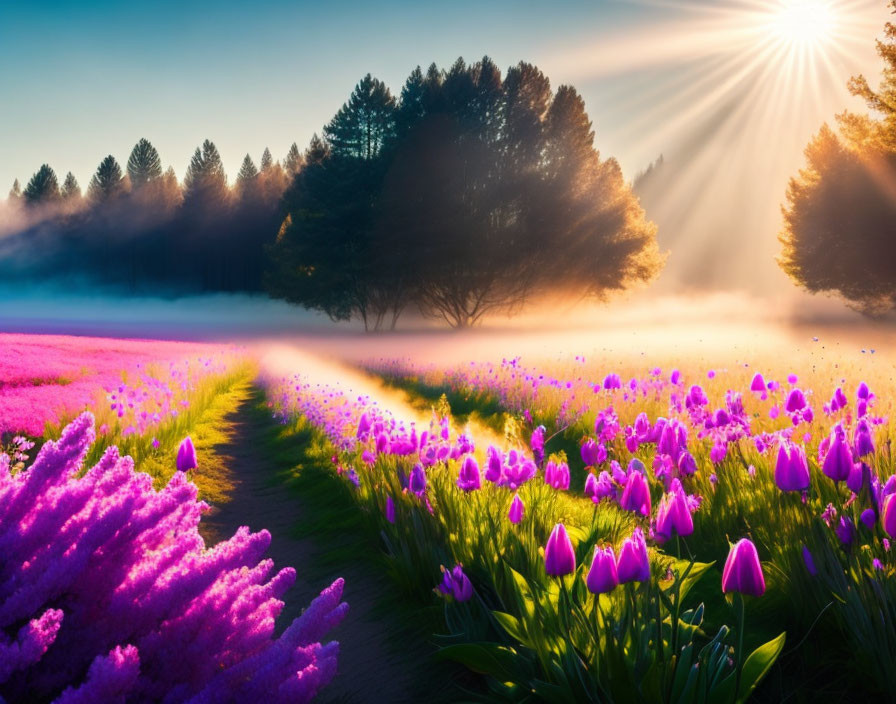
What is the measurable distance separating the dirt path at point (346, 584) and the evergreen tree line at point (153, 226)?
54.3 meters

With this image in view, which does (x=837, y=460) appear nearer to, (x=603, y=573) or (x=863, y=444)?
(x=863, y=444)

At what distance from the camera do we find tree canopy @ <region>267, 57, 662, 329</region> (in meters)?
32.7

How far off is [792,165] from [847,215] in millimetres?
91552

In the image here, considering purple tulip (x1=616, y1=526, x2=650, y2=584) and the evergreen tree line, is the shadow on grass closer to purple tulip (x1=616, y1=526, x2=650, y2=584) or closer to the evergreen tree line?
purple tulip (x1=616, y1=526, x2=650, y2=584)

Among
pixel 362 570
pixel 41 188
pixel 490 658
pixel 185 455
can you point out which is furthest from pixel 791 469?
pixel 41 188

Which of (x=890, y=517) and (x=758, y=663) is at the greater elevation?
(x=890, y=517)

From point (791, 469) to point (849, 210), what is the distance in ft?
114

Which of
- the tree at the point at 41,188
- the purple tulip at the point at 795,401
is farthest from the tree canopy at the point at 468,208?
the tree at the point at 41,188

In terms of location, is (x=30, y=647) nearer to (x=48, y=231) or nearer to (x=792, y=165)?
(x=48, y=231)

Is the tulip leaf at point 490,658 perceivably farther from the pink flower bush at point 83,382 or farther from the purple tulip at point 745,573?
the pink flower bush at point 83,382

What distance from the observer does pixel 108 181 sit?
6569 centimetres

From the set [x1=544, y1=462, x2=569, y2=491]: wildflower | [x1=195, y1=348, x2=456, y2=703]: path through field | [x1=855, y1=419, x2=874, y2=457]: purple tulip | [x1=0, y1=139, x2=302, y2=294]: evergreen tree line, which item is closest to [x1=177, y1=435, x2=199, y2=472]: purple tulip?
[x1=195, y1=348, x2=456, y2=703]: path through field

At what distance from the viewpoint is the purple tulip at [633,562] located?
2053mm

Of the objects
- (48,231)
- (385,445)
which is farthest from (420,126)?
(48,231)
